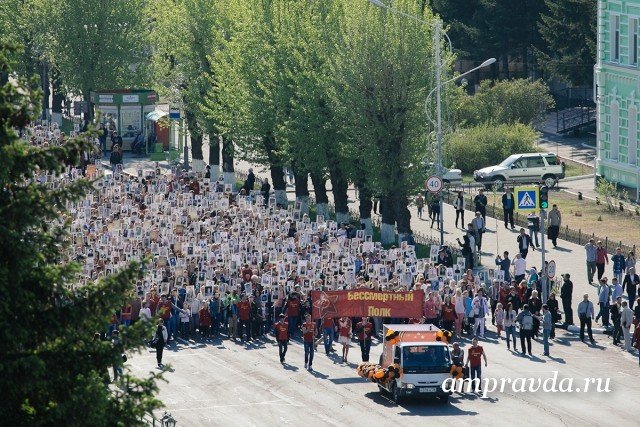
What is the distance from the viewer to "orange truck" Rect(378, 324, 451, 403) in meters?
35.8

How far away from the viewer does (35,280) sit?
69.8 ft

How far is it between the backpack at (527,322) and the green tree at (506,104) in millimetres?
39176

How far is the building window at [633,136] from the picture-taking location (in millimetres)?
66438

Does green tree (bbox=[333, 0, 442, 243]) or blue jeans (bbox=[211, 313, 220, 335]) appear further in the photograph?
green tree (bbox=[333, 0, 442, 243])

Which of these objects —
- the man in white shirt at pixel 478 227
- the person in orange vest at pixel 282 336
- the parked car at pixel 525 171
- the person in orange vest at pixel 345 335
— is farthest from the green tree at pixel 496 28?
the person in orange vest at pixel 282 336

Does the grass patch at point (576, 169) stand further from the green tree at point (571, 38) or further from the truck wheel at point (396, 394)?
the truck wheel at point (396, 394)

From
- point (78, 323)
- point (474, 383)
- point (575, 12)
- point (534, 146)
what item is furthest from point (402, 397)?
point (575, 12)

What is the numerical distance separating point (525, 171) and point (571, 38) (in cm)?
1738

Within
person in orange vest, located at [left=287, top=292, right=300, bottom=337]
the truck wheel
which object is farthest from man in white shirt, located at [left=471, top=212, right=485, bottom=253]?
the truck wheel

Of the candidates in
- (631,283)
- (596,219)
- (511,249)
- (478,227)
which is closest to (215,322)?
Answer: (631,283)

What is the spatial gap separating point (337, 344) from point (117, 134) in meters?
38.4

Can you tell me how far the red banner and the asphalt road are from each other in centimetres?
90

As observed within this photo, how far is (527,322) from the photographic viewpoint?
40844 millimetres

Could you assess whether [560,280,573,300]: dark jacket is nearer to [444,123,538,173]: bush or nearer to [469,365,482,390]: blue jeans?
[469,365,482,390]: blue jeans
